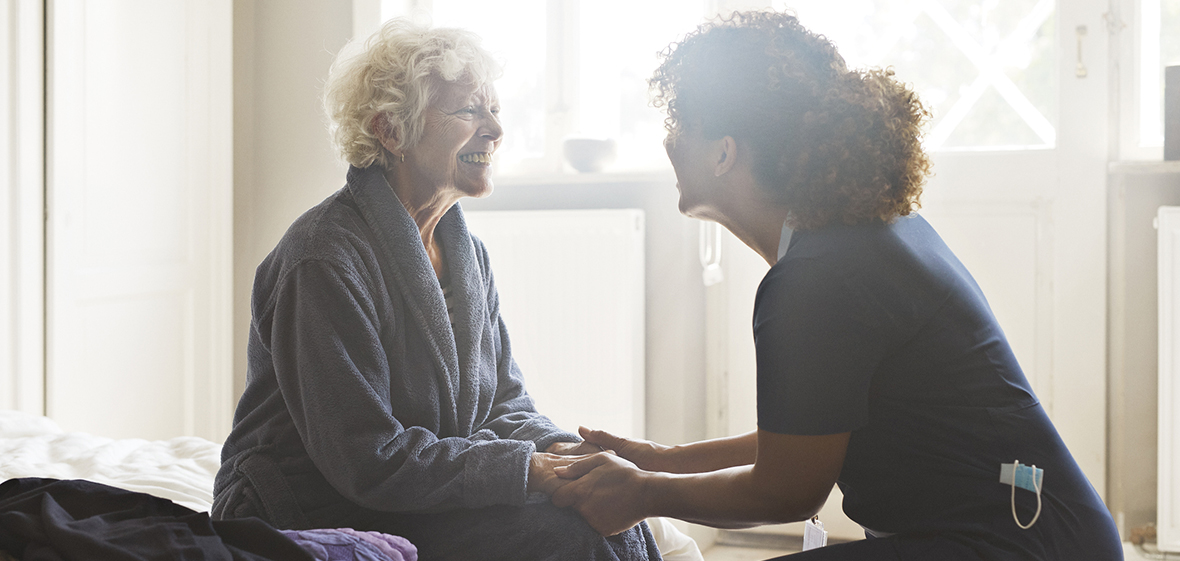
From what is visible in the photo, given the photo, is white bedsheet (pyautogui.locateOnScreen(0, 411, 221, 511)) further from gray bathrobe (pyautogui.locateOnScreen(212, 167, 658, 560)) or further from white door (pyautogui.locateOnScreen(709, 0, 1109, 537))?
white door (pyautogui.locateOnScreen(709, 0, 1109, 537))

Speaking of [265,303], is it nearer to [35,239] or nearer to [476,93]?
[476,93]

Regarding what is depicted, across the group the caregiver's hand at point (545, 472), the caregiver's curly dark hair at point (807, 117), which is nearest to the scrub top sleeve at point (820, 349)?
the caregiver's curly dark hair at point (807, 117)

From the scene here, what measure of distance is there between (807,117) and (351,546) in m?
0.74

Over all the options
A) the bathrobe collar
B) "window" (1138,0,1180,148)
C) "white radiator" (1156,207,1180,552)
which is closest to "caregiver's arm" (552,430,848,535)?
the bathrobe collar

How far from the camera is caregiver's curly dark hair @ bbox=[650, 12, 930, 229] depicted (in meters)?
1.12

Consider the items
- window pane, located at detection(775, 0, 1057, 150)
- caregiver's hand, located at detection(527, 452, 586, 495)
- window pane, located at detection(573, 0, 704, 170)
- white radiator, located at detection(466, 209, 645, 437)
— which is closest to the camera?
caregiver's hand, located at detection(527, 452, 586, 495)

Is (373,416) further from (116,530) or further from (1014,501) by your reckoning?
(1014,501)

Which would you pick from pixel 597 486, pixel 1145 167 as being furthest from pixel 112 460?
pixel 1145 167

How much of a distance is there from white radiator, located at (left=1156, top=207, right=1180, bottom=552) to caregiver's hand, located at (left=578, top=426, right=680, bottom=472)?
1702mm

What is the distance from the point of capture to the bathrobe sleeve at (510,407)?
1.54 metres

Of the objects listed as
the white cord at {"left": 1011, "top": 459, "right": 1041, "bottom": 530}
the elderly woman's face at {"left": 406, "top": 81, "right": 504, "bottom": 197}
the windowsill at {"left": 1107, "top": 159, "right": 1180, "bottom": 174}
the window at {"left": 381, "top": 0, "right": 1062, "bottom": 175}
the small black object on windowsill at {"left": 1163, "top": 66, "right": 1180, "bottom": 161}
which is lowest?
the white cord at {"left": 1011, "top": 459, "right": 1041, "bottom": 530}

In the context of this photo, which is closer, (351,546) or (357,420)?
(351,546)

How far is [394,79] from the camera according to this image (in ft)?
5.02

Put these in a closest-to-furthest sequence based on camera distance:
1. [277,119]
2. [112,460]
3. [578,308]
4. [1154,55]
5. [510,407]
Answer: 1. [510,407]
2. [112,460]
3. [1154,55]
4. [578,308]
5. [277,119]
